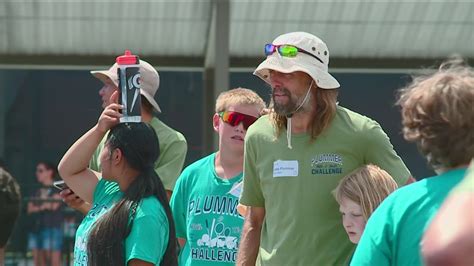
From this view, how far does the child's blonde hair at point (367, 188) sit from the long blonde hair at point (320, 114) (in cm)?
38

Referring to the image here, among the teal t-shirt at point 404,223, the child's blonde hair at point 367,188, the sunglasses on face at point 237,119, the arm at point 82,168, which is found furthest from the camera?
the sunglasses on face at point 237,119

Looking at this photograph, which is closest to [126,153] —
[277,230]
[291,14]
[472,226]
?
[277,230]

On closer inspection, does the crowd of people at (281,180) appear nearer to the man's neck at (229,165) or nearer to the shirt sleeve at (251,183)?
the shirt sleeve at (251,183)

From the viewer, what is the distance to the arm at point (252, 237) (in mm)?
4449

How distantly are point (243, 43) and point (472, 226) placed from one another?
415 inches

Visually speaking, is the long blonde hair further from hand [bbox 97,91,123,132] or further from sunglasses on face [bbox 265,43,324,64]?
hand [bbox 97,91,123,132]

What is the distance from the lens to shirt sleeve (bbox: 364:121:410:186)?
4.07m

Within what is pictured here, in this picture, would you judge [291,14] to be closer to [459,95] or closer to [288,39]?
[288,39]

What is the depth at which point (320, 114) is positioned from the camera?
13.9ft

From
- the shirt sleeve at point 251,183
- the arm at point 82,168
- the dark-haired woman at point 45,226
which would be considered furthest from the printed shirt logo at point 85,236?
the dark-haired woman at point 45,226

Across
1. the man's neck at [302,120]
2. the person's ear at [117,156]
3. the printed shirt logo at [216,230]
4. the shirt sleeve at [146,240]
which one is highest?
the man's neck at [302,120]

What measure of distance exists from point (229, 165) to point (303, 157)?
1312mm

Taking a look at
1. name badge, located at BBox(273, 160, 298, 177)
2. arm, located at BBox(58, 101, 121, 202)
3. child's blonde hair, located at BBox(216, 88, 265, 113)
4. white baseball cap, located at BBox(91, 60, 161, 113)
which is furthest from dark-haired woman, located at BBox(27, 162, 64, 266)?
name badge, located at BBox(273, 160, 298, 177)

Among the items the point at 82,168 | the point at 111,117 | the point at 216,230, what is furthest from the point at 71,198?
the point at 216,230
